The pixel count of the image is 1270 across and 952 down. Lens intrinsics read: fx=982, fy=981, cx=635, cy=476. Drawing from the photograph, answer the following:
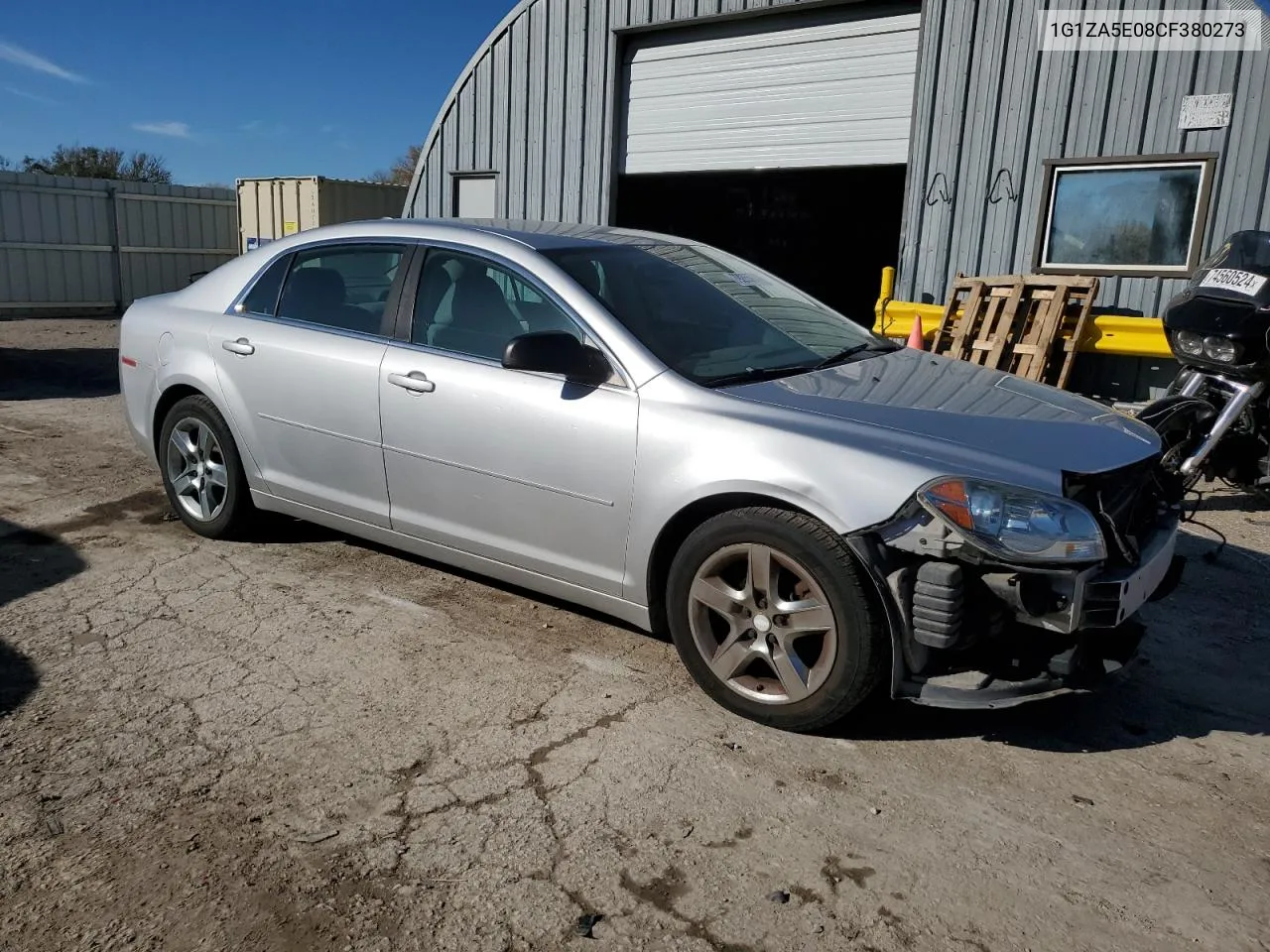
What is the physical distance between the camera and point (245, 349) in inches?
184

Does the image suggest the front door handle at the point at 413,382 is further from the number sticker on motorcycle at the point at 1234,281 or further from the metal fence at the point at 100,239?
the metal fence at the point at 100,239

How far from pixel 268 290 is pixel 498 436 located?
71.3 inches

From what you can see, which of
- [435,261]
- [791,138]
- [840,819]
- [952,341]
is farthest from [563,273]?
[791,138]

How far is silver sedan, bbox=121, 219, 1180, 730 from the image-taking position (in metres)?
2.92

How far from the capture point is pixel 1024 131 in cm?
889

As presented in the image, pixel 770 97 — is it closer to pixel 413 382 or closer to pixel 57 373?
pixel 413 382

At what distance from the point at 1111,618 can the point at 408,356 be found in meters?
2.80

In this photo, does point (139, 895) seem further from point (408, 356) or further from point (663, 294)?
point (663, 294)

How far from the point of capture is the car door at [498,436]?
354cm

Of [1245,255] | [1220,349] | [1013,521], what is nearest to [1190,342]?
[1220,349]

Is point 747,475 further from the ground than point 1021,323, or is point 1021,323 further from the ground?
point 1021,323

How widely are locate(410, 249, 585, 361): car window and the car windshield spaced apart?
20 centimetres

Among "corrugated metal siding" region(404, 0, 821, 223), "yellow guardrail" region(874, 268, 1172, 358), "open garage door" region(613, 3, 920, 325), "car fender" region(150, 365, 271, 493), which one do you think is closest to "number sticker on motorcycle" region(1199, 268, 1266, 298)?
"yellow guardrail" region(874, 268, 1172, 358)

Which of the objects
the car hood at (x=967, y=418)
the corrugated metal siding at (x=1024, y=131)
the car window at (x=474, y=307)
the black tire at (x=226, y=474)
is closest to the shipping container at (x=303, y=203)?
the corrugated metal siding at (x=1024, y=131)
